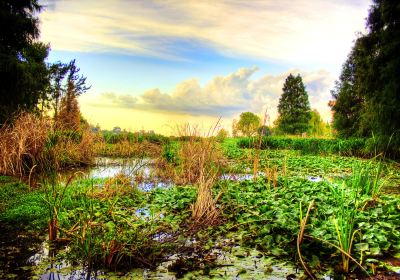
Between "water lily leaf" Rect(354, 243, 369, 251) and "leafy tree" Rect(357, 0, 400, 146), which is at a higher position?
"leafy tree" Rect(357, 0, 400, 146)

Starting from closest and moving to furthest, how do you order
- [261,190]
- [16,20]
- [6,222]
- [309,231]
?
1. [309,231]
2. [6,222]
3. [261,190]
4. [16,20]

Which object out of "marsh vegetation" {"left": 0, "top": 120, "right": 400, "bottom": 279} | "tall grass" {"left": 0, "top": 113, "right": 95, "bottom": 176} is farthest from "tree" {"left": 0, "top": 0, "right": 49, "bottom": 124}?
"marsh vegetation" {"left": 0, "top": 120, "right": 400, "bottom": 279}

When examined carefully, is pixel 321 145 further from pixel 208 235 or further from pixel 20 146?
pixel 208 235

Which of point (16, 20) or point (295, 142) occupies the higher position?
point (16, 20)

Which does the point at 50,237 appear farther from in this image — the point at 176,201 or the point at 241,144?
the point at 241,144

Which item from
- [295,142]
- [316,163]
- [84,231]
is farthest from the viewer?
[295,142]

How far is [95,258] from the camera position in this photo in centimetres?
398

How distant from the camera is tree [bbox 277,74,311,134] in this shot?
44.4m

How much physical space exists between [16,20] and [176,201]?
18.2 meters

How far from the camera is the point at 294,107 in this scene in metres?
45.2

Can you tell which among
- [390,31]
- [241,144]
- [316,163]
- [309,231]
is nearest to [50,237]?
[309,231]

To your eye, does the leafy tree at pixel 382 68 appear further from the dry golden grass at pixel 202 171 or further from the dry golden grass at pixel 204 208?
the dry golden grass at pixel 204 208

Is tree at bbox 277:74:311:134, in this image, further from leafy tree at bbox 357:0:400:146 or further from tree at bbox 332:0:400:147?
leafy tree at bbox 357:0:400:146

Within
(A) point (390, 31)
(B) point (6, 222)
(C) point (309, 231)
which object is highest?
(A) point (390, 31)
